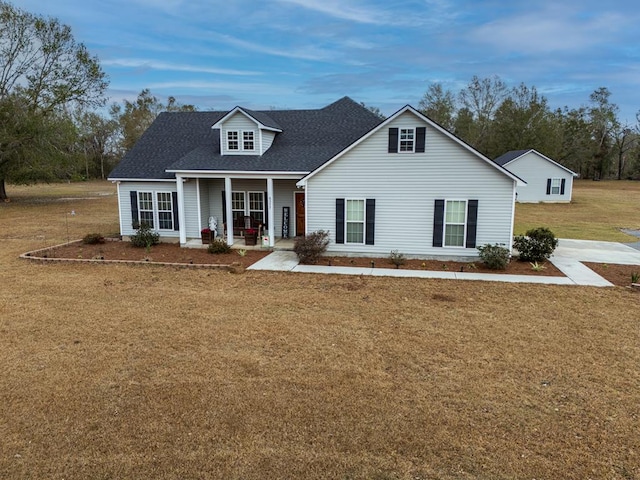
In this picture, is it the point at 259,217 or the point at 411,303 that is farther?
the point at 259,217

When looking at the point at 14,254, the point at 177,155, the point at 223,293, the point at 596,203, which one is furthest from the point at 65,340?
the point at 596,203

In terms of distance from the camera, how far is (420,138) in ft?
47.5

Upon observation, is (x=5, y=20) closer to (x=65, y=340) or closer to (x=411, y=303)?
(x=65, y=340)

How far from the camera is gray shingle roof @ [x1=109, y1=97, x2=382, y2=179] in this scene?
56.0 ft

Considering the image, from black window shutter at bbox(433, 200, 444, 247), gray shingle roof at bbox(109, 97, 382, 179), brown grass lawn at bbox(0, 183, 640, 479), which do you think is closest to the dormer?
gray shingle roof at bbox(109, 97, 382, 179)

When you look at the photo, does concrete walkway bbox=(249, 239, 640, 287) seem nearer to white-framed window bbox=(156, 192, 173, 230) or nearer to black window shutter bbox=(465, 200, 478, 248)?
black window shutter bbox=(465, 200, 478, 248)

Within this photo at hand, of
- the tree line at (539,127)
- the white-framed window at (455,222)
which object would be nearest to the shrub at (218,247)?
the white-framed window at (455,222)

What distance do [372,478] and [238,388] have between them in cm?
259

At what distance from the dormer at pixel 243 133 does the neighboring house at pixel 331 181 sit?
0.13 feet

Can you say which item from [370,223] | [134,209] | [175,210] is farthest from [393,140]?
[134,209]

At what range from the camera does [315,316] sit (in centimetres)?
967

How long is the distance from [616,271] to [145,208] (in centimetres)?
1765

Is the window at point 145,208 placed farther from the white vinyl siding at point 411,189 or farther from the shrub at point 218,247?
the white vinyl siding at point 411,189

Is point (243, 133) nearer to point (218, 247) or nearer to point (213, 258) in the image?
point (218, 247)
